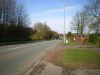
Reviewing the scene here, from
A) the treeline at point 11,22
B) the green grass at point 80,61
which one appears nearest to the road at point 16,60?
the green grass at point 80,61

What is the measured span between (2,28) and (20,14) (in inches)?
570

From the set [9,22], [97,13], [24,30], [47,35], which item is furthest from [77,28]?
[47,35]

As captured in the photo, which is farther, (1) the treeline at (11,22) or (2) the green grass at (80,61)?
(1) the treeline at (11,22)

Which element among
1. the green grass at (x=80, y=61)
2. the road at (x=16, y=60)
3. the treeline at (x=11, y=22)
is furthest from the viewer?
the treeline at (x=11, y=22)

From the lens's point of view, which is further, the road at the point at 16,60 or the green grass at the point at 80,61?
the green grass at the point at 80,61

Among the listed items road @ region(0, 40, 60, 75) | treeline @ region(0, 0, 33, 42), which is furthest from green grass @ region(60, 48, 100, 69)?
treeline @ region(0, 0, 33, 42)

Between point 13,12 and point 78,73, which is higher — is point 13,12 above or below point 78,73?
above

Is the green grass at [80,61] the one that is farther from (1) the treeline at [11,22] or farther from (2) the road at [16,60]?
(1) the treeline at [11,22]

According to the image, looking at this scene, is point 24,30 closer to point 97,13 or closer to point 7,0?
point 7,0

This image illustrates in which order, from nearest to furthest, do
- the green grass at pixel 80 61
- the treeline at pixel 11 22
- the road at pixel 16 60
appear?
the road at pixel 16 60
the green grass at pixel 80 61
the treeline at pixel 11 22

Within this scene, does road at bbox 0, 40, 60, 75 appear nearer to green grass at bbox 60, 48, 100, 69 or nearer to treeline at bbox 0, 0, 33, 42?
green grass at bbox 60, 48, 100, 69

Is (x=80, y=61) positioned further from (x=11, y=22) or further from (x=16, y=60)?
A: (x=11, y=22)

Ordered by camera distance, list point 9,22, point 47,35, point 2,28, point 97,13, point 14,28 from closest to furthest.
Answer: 1. point 97,13
2. point 2,28
3. point 9,22
4. point 14,28
5. point 47,35

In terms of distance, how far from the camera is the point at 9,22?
6925 centimetres
